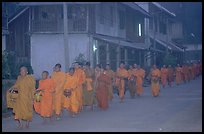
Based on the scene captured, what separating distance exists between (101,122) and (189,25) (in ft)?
183

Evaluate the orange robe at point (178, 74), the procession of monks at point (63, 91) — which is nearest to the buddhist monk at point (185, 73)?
the orange robe at point (178, 74)

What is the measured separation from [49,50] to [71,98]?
15.1m

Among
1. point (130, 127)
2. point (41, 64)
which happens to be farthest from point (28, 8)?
point (130, 127)

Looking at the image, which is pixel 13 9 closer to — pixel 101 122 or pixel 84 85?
pixel 84 85

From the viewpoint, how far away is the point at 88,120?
1314cm

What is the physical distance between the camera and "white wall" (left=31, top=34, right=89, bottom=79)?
1125 inches

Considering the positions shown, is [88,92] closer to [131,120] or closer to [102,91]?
[102,91]

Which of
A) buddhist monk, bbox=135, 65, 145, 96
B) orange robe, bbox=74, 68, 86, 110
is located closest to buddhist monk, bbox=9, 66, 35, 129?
orange robe, bbox=74, 68, 86, 110

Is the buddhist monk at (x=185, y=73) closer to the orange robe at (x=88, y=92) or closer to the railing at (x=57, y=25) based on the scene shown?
the railing at (x=57, y=25)

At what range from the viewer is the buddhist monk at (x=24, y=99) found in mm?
11867

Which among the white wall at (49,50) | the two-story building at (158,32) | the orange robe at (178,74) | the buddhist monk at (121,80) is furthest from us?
the two-story building at (158,32)

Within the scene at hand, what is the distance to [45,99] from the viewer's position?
12.8 m

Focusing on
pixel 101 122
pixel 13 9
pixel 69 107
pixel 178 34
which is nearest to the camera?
pixel 101 122

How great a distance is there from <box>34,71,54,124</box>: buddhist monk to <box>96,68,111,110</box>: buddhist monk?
3.45 m
